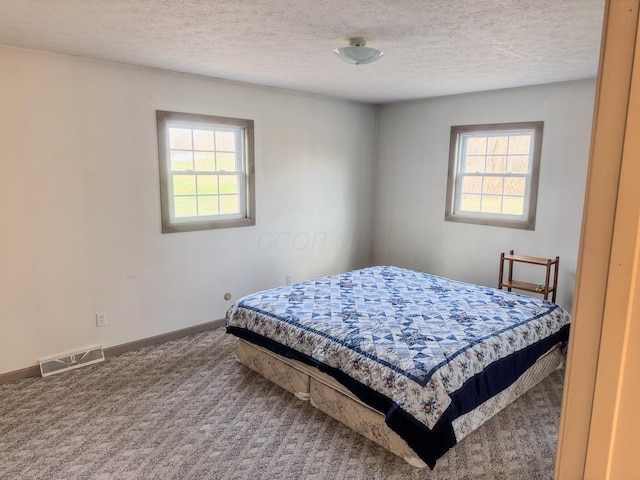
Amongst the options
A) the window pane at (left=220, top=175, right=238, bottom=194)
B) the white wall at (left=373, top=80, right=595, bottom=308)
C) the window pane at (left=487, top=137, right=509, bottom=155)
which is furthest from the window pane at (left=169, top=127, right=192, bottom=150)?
the window pane at (left=487, top=137, right=509, bottom=155)

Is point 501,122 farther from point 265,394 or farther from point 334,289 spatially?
point 265,394

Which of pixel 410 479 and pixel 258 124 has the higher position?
pixel 258 124

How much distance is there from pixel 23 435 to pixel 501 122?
4.79m

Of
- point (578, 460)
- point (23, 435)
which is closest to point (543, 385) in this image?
point (578, 460)

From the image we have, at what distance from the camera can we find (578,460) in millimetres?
508

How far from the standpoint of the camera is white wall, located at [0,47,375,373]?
3045mm

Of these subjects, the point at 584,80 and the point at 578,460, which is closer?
the point at 578,460

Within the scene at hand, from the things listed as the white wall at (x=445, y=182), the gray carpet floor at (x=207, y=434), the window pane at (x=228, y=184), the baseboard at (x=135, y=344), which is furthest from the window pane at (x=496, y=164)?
the baseboard at (x=135, y=344)

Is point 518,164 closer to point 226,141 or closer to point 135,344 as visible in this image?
point 226,141

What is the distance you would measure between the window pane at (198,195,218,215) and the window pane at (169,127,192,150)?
1.67 feet

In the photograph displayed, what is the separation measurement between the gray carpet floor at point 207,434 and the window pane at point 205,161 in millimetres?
1897

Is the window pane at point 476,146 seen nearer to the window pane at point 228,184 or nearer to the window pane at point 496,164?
the window pane at point 496,164

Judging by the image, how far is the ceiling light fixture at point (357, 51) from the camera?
2670mm

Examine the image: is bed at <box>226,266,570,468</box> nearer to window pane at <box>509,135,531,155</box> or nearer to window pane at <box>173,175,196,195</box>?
window pane at <box>173,175,196,195</box>
